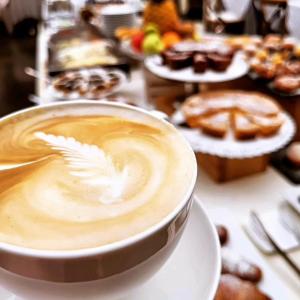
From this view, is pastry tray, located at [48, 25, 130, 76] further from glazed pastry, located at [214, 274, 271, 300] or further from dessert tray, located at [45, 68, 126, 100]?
glazed pastry, located at [214, 274, 271, 300]

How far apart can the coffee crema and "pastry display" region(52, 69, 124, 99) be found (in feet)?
1.74

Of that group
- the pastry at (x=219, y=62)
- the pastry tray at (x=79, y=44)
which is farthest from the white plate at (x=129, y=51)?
the pastry at (x=219, y=62)

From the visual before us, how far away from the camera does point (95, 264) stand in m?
0.22

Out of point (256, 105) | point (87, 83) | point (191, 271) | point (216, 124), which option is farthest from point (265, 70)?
point (191, 271)

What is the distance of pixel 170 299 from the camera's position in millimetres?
301

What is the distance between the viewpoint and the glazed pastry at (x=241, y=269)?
1.34 feet

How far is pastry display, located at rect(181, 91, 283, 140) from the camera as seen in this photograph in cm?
62

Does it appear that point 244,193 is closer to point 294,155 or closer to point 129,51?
point 294,155

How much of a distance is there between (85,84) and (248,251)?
573 mm

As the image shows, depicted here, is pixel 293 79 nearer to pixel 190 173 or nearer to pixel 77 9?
pixel 190 173

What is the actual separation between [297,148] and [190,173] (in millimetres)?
439

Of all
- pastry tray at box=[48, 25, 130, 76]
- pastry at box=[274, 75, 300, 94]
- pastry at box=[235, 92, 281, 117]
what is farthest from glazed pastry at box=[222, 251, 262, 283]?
pastry tray at box=[48, 25, 130, 76]

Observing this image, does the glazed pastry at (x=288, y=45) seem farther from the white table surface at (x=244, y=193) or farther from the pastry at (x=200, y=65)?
the white table surface at (x=244, y=193)

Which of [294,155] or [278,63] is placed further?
[278,63]
